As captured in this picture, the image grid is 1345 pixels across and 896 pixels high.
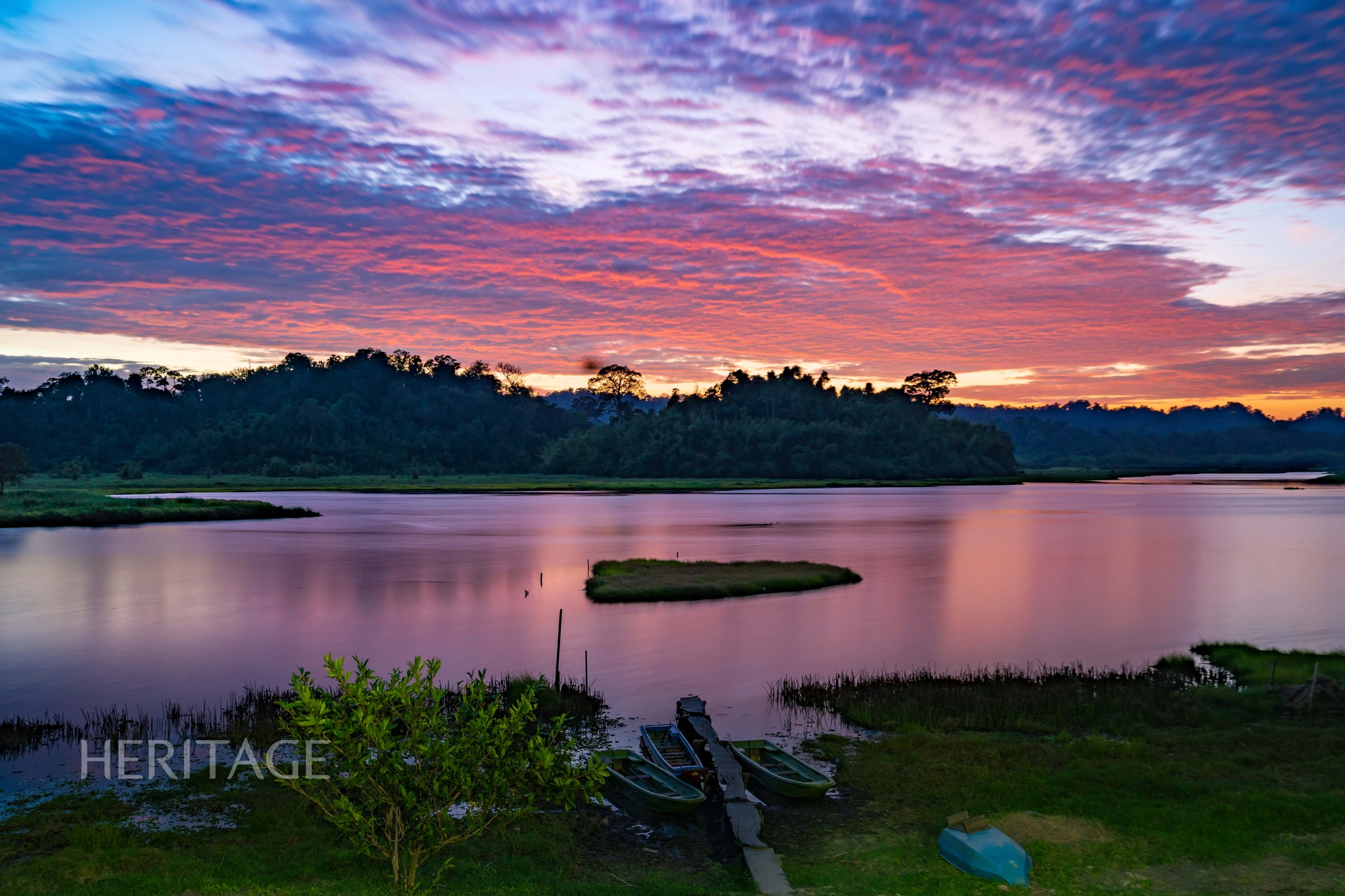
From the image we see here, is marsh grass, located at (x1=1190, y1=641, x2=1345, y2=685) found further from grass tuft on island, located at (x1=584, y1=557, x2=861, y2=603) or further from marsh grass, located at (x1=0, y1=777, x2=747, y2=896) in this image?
marsh grass, located at (x1=0, y1=777, x2=747, y2=896)

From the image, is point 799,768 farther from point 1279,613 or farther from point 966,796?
point 1279,613

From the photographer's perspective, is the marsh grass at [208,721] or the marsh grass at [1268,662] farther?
the marsh grass at [1268,662]

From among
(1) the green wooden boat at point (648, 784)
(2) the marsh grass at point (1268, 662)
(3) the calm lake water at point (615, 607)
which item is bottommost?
(3) the calm lake water at point (615, 607)

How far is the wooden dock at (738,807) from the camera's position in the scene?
574 inches

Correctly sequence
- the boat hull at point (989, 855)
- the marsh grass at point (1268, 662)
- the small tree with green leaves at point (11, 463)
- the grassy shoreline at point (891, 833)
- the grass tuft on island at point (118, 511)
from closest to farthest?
the grassy shoreline at point (891, 833), the boat hull at point (989, 855), the marsh grass at point (1268, 662), the grass tuft on island at point (118, 511), the small tree with green leaves at point (11, 463)

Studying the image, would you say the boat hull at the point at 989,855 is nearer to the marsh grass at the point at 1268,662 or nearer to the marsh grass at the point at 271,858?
the marsh grass at the point at 271,858

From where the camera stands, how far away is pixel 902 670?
34.1 meters

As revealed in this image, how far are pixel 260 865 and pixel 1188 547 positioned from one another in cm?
9468

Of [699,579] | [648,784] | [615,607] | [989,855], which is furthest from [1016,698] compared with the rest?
[699,579]

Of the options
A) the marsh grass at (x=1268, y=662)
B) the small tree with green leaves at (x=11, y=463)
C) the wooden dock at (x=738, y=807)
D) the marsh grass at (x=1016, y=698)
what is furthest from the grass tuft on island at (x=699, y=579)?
the small tree with green leaves at (x=11, y=463)

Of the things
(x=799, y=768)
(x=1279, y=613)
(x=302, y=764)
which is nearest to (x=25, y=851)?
Answer: (x=302, y=764)

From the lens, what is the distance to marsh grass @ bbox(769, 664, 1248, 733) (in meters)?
24.8

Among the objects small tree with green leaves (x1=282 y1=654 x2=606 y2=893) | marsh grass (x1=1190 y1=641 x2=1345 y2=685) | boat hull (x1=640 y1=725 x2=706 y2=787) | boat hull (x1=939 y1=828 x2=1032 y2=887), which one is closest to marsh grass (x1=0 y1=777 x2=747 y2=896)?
small tree with green leaves (x1=282 y1=654 x2=606 y2=893)

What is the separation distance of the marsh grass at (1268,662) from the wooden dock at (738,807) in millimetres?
19779
